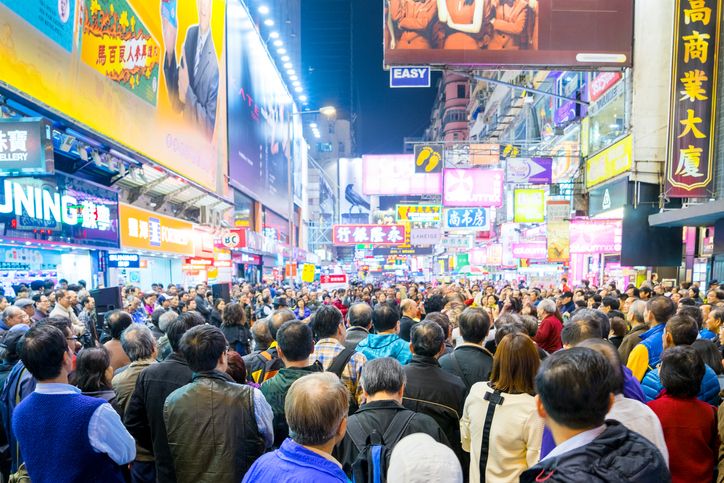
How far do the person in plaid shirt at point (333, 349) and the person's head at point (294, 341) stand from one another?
625 millimetres

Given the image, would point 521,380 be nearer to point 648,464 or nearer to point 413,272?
point 648,464

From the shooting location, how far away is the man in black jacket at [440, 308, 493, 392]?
15.1ft

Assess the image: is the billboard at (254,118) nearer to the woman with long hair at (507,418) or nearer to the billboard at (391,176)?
the billboard at (391,176)

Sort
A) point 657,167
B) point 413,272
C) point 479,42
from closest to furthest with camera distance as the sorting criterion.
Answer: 1. point 479,42
2. point 657,167
3. point 413,272

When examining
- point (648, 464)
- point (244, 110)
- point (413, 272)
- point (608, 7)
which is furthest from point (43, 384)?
point (413, 272)

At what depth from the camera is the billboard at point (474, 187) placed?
60.5ft

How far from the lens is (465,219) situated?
2312 cm

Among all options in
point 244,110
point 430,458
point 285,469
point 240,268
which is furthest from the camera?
point 240,268

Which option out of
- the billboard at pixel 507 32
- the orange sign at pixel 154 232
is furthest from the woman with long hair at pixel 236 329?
the orange sign at pixel 154 232

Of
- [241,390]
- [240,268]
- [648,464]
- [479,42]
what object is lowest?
[240,268]

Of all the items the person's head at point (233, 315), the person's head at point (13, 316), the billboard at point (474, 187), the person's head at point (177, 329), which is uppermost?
the billboard at point (474, 187)

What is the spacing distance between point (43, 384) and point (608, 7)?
1261 cm

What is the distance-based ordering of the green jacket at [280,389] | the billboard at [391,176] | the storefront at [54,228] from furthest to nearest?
the billboard at [391,176], the storefront at [54,228], the green jacket at [280,389]

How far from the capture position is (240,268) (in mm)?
32000
